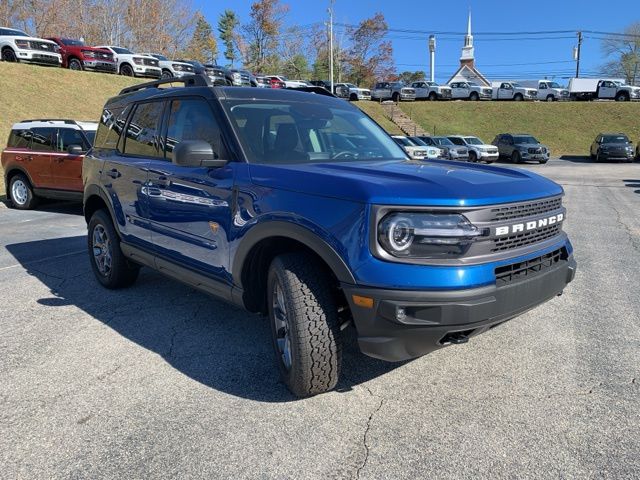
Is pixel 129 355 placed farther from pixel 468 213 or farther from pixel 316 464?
pixel 468 213

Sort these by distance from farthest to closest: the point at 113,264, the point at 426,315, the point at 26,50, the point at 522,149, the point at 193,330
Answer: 1. the point at 522,149
2. the point at 26,50
3. the point at 113,264
4. the point at 193,330
5. the point at 426,315

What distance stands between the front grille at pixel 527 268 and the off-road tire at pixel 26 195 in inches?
426

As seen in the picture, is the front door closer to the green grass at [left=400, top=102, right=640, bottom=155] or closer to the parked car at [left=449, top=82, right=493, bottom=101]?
the green grass at [left=400, top=102, right=640, bottom=155]

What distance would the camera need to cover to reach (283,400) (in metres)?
3.03

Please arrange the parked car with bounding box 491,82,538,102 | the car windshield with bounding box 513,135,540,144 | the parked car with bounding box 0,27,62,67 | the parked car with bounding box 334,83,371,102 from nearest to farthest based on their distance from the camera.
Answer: the parked car with bounding box 0,27,62,67, the car windshield with bounding box 513,135,540,144, the parked car with bounding box 334,83,371,102, the parked car with bounding box 491,82,538,102

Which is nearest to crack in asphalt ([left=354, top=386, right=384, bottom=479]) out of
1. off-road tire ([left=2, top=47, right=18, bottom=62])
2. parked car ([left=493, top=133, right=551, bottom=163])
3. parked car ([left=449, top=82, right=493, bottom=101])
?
off-road tire ([left=2, top=47, right=18, bottom=62])

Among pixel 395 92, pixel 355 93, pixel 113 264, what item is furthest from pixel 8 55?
pixel 395 92

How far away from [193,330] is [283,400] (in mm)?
1396

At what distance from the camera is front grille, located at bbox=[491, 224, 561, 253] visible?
270 cm

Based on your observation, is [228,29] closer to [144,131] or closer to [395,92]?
[395,92]

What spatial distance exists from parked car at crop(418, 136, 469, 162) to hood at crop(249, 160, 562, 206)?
21909 mm

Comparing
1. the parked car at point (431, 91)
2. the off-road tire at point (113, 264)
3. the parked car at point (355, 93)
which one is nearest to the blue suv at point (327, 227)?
the off-road tire at point (113, 264)

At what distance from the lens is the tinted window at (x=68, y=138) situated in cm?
1004

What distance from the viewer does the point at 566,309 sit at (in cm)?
456
